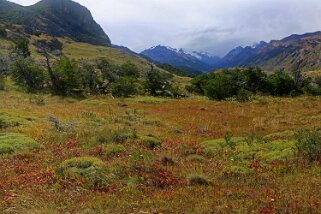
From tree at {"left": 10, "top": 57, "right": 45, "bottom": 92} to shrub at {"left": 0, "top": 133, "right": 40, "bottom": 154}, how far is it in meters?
41.3

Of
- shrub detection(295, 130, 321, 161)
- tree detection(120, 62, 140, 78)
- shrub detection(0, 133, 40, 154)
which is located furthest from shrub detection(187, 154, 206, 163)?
tree detection(120, 62, 140, 78)

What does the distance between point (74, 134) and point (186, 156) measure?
8.01m

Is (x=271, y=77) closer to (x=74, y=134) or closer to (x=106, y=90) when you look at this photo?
(x=106, y=90)

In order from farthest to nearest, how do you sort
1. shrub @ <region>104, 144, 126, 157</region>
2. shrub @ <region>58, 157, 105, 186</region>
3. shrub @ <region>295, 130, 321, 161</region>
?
shrub @ <region>104, 144, 126, 157</region> < shrub @ <region>295, 130, 321, 161</region> < shrub @ <region>58, 157, 105, 186</region>

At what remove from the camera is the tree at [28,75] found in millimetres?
61781

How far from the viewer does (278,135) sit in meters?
23.0

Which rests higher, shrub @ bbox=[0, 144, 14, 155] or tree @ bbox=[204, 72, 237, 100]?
tree @ bbox=[204, 72, 237, 100]

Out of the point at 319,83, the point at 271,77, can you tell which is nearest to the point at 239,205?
the point at 271,77

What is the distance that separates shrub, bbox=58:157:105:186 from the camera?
1371cm

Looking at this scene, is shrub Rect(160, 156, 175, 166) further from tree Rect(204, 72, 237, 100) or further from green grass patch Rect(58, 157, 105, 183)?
tree Rect(204, 72, 237, 100)

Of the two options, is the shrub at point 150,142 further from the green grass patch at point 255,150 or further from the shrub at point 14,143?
the shrub at point 14,143

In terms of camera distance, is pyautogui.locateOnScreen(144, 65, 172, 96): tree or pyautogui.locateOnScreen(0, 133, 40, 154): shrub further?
pyautogui.locateOnScreen(144, 65, 172, 96): tree

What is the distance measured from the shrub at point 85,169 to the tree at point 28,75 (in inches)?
1906

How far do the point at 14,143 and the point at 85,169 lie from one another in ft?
22.5
